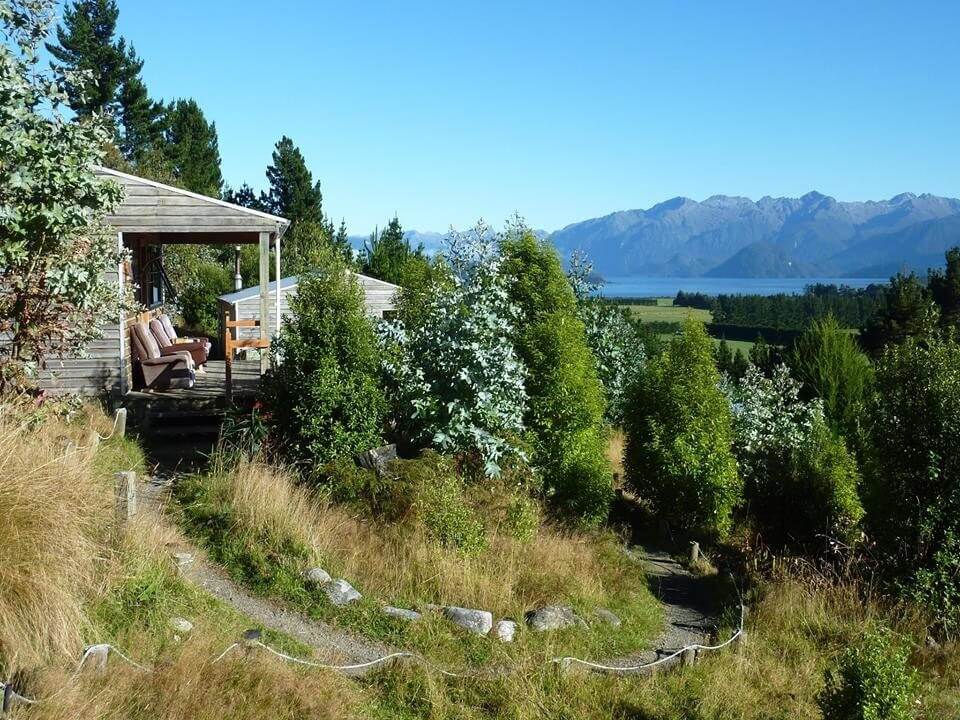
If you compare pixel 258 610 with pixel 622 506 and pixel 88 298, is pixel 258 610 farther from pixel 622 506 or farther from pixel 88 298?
pixel 622 506

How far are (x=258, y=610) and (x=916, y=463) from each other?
5.87m

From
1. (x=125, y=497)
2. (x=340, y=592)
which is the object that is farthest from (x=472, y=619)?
(x=125, y=497)

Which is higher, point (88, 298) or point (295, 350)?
point (88, 298)

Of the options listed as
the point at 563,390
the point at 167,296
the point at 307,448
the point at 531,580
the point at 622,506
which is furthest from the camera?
the point at 167,296

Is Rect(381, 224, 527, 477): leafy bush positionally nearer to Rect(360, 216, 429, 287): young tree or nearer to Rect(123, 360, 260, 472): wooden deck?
Rect(123, 360, 260, 472): wooden deck

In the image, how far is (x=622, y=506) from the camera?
40.0ft

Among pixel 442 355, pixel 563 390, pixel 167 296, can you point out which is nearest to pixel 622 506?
pixel 563 390

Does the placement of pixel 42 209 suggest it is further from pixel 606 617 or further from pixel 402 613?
pixel 606 617

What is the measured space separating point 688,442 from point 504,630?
484 cm

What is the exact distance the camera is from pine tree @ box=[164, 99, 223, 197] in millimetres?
41031

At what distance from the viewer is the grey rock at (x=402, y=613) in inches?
265

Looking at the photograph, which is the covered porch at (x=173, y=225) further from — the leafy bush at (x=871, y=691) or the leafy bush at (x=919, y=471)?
the leafy bush at (x=871, y=691)

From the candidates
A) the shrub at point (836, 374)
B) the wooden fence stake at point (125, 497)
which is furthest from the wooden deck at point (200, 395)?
the shrub at point (836, 374)

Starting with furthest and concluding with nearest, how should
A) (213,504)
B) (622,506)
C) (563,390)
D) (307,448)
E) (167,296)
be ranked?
1. (167,296)
2. (622,506)
3. (563,390)
4. (307,448)
5. (213,504)
